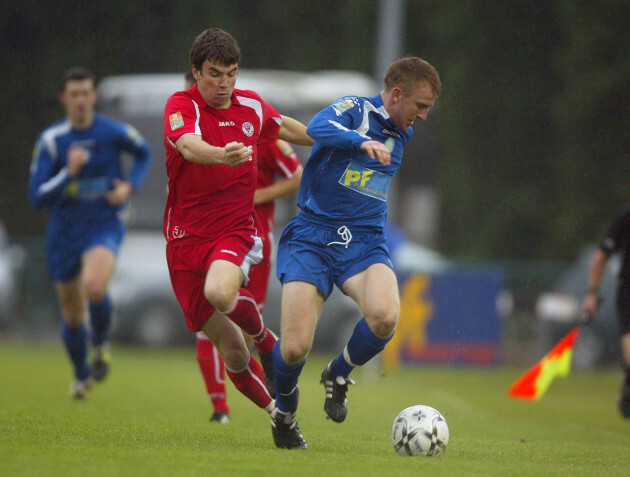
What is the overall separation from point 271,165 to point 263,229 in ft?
1.67

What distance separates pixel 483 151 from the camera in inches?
1111

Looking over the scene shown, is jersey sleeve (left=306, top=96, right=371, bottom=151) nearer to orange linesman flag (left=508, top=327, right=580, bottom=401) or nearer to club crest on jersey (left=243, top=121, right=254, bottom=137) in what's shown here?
club crest on jersey (left=243, top=121, right=254, bottom=137)

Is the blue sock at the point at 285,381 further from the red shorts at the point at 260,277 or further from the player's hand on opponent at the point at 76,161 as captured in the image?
the player's hand on opponent at the point at 76,161

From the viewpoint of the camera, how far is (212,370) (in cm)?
845

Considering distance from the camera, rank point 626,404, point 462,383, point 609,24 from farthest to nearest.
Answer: point 609,24, point 462,383, point 626,404

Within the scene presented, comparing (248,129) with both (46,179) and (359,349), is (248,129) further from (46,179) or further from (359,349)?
(46,179)

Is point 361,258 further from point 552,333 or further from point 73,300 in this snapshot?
point 552,333

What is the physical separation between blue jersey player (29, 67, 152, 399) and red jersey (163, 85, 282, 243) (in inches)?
124

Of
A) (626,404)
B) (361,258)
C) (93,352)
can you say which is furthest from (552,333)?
(361,258)

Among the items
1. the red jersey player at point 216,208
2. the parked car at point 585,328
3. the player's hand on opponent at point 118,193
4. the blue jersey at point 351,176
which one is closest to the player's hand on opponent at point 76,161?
the player's hand on opponent at point 118,193

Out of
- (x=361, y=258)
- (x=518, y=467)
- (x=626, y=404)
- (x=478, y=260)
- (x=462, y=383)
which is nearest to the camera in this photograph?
(x=518, y=467)

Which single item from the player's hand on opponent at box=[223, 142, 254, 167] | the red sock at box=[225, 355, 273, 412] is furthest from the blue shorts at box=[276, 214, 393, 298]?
the player's hand on opponent at box=[223, 142, 254, 167]

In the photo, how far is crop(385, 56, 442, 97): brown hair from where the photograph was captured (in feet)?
22.7

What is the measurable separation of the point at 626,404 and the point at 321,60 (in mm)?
19134
